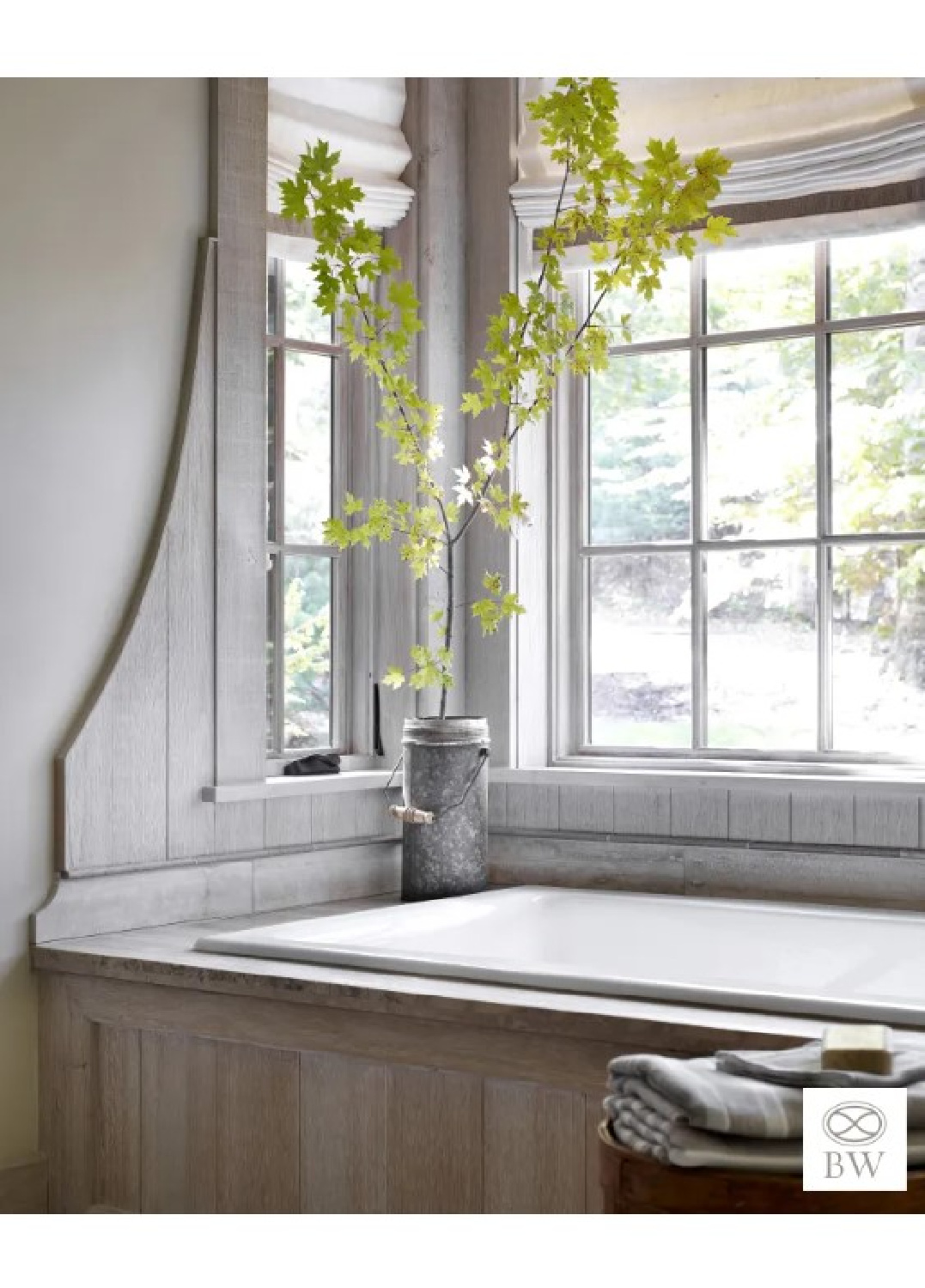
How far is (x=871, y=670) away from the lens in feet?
11.6

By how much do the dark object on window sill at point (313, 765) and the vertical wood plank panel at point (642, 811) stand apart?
620mm

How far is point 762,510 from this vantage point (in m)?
3.67

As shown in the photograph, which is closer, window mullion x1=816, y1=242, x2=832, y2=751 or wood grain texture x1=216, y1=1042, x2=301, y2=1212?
wood grain texture x1=216, y1=1042, x2=301, y2=1212

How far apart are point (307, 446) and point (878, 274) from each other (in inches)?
50.8

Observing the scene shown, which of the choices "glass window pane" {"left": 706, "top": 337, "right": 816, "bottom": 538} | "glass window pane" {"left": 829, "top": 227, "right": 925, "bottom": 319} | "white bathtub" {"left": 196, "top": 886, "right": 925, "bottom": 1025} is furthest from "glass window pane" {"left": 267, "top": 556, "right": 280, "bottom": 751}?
"glass window pane" {"left": 829, "top": 227, "right": 925, "bottom": 319}

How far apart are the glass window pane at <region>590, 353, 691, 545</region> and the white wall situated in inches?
43.2

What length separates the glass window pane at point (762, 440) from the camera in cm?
363

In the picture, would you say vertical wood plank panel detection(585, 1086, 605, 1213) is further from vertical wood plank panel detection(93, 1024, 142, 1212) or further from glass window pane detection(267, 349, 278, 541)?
glass window pane detection(267, 349, 278, 541)

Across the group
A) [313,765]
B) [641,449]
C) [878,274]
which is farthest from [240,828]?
[878,274]

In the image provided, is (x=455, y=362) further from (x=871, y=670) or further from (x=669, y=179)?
(x=871, y=670)

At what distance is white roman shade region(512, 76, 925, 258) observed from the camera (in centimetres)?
343

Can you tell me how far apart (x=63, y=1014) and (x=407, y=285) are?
1575mm

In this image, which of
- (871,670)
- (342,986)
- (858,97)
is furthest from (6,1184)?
(858,97)

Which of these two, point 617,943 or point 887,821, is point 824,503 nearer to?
point 887,821
